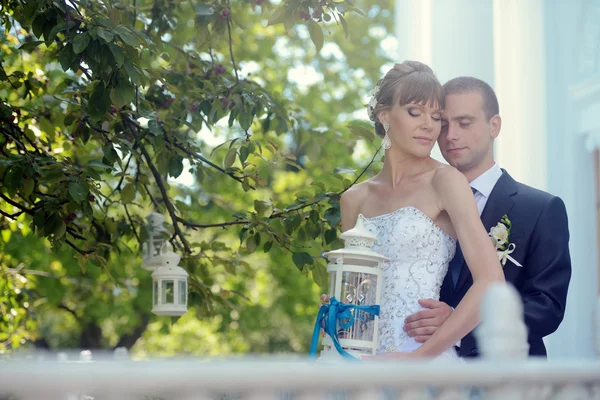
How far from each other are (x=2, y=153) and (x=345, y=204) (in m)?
2.01

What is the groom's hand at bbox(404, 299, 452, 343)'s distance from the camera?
8.52ft

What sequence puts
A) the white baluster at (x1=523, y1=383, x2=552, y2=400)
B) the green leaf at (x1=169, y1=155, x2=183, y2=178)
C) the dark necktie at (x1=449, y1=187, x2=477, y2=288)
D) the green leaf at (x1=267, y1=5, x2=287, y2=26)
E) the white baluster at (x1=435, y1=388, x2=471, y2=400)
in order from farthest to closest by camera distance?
the green leaf at (x1=169, y1=155, x2=183, y2=178) → the green leaf at (x1=267, y1=5, x2=287, y2=26) → the dark necktie at (x1=449, y1=187, x2=477, y2=288) → the white baluster at (x1=523, y1=383, x2=552, y2=400) → the white baluster at (x1=435, y1=388, x2=471, y2=400)

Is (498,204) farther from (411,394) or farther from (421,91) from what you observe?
(411,394)

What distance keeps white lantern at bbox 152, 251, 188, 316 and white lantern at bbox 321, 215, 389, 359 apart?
6.22 feet

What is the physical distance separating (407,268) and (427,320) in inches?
8.7

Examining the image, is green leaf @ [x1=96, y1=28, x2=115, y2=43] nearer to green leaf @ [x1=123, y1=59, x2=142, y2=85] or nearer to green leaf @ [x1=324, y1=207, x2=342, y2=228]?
green leaf @ [x1=123, y1=59, x2=142, y2=85]

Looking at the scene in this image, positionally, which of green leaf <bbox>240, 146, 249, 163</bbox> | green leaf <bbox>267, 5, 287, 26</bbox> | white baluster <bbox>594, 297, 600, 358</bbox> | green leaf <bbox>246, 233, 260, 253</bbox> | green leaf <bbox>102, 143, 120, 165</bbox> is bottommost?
white baluster <bbox>594, 297, 600, 358</bbox>

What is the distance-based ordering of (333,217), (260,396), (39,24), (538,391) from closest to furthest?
(260,396)
(538,391)
(39,24)
(333,217)

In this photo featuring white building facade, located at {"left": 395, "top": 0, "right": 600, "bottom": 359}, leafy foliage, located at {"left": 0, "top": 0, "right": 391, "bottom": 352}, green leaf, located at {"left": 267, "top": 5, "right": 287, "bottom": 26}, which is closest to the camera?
leafy foliage, located at {"left": 0, "top": 0, "right": 391, "bottom": 352}

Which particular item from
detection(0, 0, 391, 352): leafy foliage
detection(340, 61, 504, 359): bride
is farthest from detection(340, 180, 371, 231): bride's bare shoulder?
detection(0, 0, 391, 352): leafy foliage

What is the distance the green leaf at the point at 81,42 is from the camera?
3.08m

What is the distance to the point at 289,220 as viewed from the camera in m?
4.14

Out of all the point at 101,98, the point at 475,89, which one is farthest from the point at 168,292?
the point at 475,89

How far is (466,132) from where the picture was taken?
2.93m
